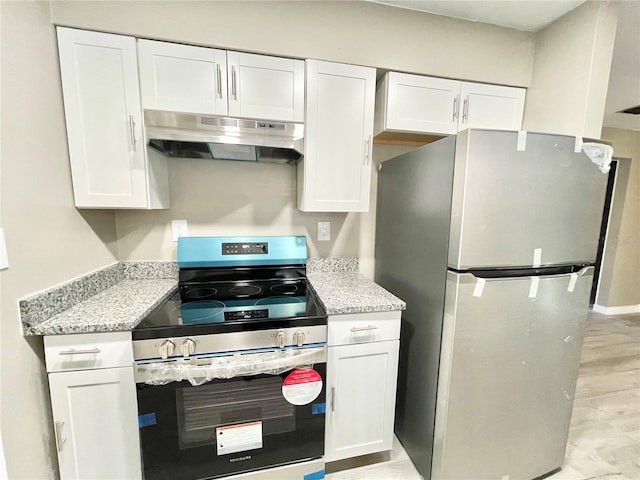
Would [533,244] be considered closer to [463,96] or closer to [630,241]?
[463,96]

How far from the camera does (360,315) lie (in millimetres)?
1267

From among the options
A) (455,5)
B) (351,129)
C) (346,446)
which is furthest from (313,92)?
(346,446)

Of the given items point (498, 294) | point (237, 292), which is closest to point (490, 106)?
point (498, 294)

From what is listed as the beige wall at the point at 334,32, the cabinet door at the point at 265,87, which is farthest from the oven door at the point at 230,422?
the beige wall at the point at 334,32

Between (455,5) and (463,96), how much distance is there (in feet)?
1.47

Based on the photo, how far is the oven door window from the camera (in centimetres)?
111

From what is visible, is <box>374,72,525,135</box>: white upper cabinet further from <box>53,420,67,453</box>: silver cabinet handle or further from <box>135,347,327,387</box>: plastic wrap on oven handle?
<box>53,420,67,453</box>: silver cabinet handle

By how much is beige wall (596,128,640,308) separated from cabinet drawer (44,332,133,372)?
16.8ft

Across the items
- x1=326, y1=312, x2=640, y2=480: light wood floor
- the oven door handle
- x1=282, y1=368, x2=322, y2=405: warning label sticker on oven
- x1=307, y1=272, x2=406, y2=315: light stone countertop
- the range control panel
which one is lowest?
x1=326, y1=312, x2=640, y2=480: light wood floor

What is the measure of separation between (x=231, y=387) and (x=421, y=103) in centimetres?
176

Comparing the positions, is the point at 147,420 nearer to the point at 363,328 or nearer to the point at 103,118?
the point at 363,328

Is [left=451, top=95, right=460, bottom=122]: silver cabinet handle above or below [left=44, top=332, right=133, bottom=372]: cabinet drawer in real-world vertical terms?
above

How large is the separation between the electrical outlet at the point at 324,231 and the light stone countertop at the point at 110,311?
3.10ft

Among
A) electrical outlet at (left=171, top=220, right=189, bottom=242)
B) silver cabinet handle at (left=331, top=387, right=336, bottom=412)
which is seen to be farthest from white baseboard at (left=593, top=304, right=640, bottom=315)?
electrical outlet at (left=171, top=220, right=189, bottom=242)
